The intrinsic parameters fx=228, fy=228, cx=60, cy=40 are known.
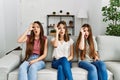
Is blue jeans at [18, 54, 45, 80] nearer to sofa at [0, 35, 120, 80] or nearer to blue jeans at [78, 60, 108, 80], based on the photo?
sofa at [0, 35, 120, 80]

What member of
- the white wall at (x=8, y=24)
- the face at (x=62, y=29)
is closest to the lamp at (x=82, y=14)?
the white wall at (x=8, y=24)

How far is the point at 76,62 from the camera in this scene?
3498 millimetres

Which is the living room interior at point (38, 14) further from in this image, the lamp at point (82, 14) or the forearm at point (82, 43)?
the forearm at point (82, 43)

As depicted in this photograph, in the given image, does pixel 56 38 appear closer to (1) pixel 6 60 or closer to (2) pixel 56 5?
(1) pixel 6 60

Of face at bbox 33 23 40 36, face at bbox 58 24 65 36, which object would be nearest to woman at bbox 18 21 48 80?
face at bbox 33 23 40 36

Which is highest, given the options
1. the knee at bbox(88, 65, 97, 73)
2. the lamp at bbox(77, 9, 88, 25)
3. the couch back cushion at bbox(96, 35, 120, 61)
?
the lamp at bbox(77, 9, 88, 25)

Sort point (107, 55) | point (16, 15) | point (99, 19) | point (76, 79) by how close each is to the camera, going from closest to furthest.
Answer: point (76, 79), point (107, 55), point (99, 19), point (16, 15)

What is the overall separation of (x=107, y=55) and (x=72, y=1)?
4.13m

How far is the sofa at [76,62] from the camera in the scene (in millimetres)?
2836

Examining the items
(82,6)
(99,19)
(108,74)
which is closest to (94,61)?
(108,74)

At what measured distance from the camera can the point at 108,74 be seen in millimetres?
2926

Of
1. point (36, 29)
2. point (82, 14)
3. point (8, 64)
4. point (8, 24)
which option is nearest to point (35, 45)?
point (36, 29)

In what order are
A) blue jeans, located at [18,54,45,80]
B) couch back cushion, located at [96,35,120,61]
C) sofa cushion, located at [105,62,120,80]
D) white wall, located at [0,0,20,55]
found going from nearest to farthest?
1. blue jeans, located at [18,54,45,80]
2. sofa cushion, located at [105,62,120,80]
3. couch back cushion, located at [96,35,120,61]
4. white wall, located at [0,0,20,55]

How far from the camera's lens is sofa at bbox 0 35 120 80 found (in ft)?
9.30
